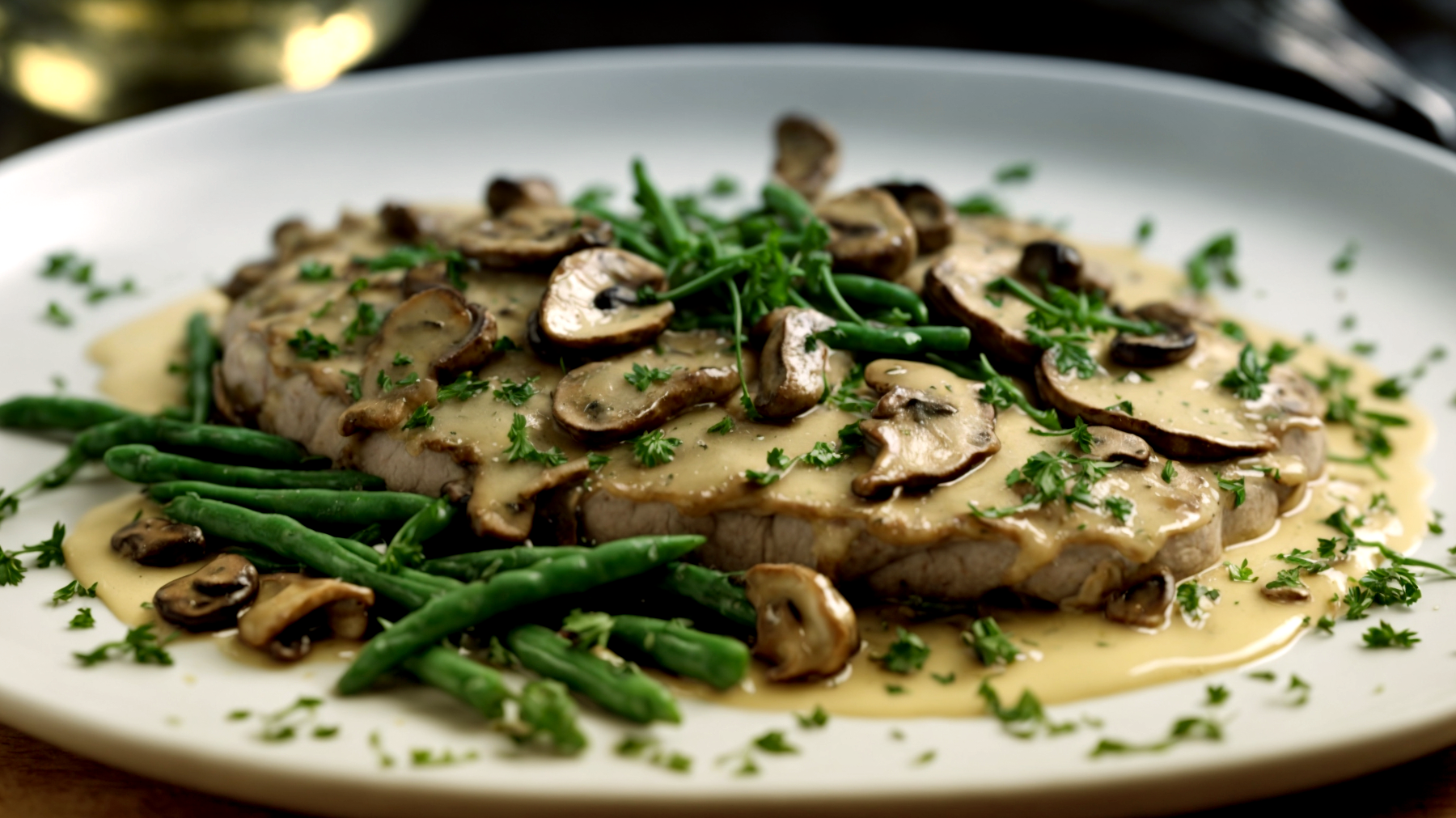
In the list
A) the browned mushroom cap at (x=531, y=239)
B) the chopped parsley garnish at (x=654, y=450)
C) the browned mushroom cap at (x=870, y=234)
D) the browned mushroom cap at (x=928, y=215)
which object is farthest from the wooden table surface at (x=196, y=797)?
the browned mushroom cap at (x=928, y=215)

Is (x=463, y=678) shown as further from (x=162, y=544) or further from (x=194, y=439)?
(x=194, y=439)

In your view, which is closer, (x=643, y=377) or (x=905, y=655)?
(x=905, y=655)

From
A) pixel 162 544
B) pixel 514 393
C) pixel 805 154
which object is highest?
pixel 805 154

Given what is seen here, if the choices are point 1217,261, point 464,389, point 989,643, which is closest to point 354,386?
point 464,389

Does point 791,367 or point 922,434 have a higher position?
point 791,367

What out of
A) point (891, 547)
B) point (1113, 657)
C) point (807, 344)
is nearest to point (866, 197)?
point (807, 344)

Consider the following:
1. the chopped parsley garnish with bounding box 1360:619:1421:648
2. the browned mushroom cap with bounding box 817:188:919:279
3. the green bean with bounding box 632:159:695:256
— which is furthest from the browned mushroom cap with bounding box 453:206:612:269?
the chopped parsley garnish with bounding box 1360:619:1421:648

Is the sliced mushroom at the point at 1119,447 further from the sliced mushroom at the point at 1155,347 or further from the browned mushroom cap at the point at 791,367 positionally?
the browned mushroom cap at the point at 791,367
